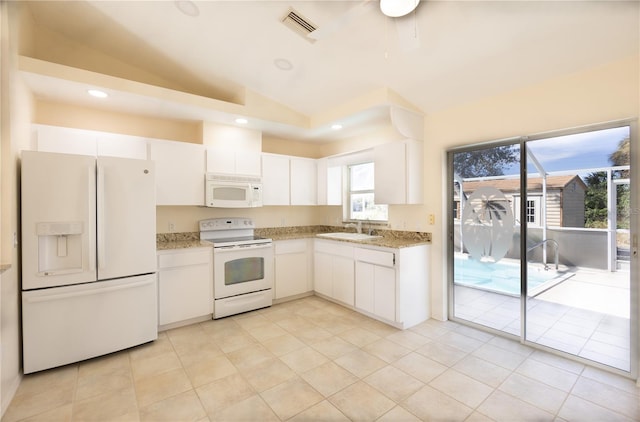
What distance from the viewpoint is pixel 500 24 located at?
2.21 meters

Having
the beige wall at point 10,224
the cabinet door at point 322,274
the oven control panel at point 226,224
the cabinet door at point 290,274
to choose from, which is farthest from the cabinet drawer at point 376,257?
the beige wall at point 10,224

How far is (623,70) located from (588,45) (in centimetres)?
35

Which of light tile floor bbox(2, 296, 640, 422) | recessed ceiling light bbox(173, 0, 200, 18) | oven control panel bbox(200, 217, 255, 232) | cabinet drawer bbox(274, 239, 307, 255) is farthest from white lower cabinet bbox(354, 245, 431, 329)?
recessed ceiling light bbox(173, 0, 200, 18)

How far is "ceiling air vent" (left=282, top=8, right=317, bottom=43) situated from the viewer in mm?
2337

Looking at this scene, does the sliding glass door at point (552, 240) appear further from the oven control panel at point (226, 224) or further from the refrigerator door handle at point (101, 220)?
the refrigerator door handle at point (101, 220)

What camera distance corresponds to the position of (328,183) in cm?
467

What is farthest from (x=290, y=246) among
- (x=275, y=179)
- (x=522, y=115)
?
(x=522, y=115)

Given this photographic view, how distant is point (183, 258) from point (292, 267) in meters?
1.49

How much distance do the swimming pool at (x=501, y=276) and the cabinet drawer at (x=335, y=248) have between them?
1.29 metres

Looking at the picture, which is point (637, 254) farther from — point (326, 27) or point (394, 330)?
point (326, 27)

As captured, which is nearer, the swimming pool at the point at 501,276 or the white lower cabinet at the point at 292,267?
the swimming pool at the point at 501,276

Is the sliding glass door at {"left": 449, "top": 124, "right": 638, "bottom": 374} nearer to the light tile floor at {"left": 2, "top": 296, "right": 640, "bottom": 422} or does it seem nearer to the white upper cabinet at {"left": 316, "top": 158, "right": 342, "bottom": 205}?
the light tile floor at {"left": 2, "top": 296, "right": 640, "bottom": 422}

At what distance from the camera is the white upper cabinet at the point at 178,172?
11.3 ft

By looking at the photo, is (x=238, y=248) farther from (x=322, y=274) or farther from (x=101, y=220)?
(x=101, y=220)
